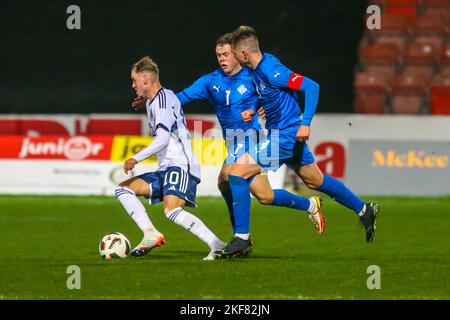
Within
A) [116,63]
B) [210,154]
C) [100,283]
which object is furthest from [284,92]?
[116,63]

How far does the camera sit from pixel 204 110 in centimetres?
1852

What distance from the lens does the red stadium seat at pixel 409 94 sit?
18.8m

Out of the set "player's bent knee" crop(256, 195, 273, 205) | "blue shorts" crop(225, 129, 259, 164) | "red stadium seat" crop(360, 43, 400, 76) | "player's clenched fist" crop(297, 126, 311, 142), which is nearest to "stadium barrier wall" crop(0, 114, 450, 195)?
"red stadium seat" crop(360, 43, 400, 76)

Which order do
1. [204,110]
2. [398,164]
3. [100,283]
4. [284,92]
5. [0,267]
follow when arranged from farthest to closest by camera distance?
[204,110] → [398,164] → [284,92] → [0,267] → [100,283]

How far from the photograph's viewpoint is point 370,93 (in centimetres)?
1922

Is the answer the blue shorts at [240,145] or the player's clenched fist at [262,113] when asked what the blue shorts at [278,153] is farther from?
the player's clenched fist at [262,113]

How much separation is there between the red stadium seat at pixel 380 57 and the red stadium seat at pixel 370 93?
649mm

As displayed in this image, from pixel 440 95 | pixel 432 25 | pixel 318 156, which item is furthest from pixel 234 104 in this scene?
pixel 432 25

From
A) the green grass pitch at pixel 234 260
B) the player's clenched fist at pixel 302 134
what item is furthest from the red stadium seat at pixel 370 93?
the player's clenched fist at pixel 302 134

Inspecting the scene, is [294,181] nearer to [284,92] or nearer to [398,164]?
[398,164]

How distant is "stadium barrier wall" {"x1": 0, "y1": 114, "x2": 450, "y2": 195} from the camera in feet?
54.6

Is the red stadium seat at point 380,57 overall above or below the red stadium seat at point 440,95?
above

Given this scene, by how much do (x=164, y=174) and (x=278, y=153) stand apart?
98cm

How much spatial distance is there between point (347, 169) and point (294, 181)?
956 mm
